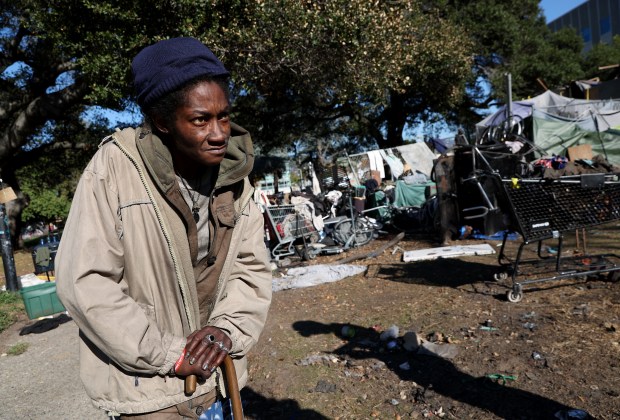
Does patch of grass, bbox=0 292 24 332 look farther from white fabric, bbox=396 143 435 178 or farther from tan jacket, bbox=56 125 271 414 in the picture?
white fabric, bbox=396 143 435 178

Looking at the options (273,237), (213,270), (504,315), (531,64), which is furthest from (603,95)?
(213,270)

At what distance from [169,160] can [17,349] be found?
18.0 ft

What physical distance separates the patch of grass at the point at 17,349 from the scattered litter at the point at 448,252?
579cm

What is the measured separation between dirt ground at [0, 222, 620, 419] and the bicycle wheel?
371 centimetres

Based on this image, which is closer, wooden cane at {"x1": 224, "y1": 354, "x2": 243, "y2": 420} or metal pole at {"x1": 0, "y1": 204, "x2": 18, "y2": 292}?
wooden cane at {"x1": 224, "y1": 354, "x2": 243, "y2": 420}

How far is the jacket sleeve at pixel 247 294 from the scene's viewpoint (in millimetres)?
1727

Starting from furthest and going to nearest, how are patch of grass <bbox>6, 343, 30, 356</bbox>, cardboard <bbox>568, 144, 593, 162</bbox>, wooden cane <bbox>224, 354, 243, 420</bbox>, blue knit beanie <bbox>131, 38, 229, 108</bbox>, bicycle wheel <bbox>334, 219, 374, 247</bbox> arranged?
cardboard <bbox>568, 144, 593, 162</bbox>
bicycle wheel <bbox>334, 219, 374, 247</bbox>
patch of grass <bbox>6, 343, 30, 356</bbox>
wooden cane <bbox>224, 354, 243, 420</bbox>
blue knit beanie <bbox>131, 38, 229, 108</bbox>

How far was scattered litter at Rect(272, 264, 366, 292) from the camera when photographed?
25.2ft

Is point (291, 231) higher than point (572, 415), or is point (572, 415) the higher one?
point (291, 231)

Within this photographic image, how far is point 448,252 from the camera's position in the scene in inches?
335

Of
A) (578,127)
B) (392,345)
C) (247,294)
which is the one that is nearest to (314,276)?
(392,345)

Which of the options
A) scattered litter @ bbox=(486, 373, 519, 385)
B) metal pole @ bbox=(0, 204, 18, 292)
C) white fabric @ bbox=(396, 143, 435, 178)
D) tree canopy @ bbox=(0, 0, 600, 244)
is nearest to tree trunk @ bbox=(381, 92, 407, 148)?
tree canopy @ bbox=(0, 0, 600, 244)

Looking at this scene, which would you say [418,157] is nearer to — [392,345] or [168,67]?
[392,345]

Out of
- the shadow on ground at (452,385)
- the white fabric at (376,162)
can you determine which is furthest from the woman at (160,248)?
the white fabric at (376,162)
